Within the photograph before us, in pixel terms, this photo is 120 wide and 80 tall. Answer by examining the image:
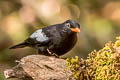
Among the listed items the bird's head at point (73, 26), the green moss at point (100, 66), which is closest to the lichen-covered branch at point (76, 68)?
the green moss at point (100, 66)

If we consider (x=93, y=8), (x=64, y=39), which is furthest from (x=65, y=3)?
(x=64, y=39)

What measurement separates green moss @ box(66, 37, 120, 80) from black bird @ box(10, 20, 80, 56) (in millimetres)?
1430

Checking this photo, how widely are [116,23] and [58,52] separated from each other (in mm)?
4344

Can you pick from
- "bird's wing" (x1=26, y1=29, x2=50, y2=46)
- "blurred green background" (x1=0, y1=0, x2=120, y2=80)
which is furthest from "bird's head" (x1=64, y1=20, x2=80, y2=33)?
"blurred green background" (x1=0, y1=0, x2=120, y2=80)

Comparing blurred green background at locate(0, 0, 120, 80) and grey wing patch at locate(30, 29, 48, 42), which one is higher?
blurred green background at locate(0, 0, 120, 80)

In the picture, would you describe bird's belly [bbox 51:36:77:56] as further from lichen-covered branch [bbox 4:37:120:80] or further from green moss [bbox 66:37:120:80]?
green moss [bbox 66:37:120:80]

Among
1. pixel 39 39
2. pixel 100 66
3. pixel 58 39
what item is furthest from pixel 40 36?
pixel 100 66

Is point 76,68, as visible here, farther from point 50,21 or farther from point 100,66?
point 50,21

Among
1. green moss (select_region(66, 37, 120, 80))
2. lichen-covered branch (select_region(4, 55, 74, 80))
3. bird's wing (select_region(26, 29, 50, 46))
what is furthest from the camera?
bird's wing (select_region(26, 29, 50, 46))

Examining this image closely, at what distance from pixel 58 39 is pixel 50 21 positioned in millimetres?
3863

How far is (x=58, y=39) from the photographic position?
5.39m

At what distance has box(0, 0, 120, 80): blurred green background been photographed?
899cm

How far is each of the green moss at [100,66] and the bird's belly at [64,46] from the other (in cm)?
151

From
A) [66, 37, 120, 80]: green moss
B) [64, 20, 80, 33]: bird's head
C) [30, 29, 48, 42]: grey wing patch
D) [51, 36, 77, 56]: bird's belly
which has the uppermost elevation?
[30, 29, 48, 42]: grey wing patch
